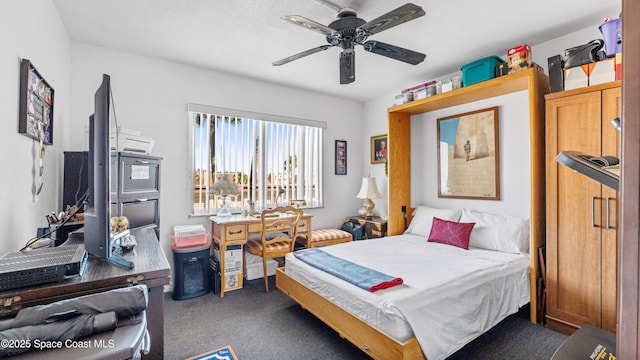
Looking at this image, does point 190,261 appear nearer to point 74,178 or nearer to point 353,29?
point 74,178

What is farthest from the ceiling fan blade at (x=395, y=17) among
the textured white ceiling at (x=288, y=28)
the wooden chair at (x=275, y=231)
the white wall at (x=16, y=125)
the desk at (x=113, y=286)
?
the wooden chair at (x=275, y=231)

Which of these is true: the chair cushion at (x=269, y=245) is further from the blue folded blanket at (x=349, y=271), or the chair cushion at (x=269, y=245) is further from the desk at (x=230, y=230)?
the blue folded blanket at (x=349, y=271)

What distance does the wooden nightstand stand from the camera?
403 cm

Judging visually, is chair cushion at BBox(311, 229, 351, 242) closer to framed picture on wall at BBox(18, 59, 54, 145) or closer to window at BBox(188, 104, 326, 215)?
window at BBox(188, 104, 326, 215)

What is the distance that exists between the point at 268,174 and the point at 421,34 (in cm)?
244

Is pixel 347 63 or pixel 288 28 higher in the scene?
pixel 288 28

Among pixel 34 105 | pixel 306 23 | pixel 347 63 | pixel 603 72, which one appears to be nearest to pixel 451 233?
pixel 603 72

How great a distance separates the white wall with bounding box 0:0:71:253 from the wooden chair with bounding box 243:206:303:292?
1794 millimetres

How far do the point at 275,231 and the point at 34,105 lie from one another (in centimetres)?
231

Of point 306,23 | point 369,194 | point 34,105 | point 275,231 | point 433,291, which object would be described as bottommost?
point 433,291

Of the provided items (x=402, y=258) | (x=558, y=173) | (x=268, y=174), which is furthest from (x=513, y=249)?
(x=268, y=174)

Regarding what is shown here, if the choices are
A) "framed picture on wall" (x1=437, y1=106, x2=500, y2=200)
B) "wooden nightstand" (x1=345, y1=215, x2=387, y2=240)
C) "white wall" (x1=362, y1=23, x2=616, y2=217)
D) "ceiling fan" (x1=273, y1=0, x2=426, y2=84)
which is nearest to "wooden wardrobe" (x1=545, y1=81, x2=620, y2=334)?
"white wall" (x1=362, y1=23, x2=616, y2=217)

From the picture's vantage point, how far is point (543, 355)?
207 cm

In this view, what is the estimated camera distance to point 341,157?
4.68m
